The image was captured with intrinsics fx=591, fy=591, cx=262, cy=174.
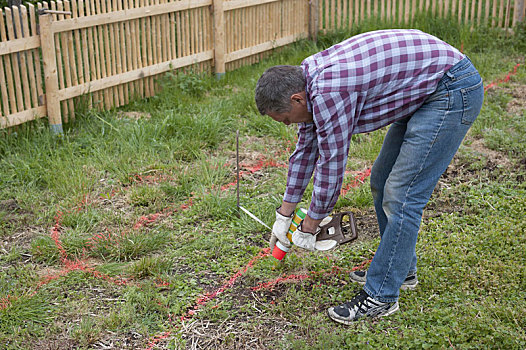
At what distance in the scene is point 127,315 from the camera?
10.9 ft

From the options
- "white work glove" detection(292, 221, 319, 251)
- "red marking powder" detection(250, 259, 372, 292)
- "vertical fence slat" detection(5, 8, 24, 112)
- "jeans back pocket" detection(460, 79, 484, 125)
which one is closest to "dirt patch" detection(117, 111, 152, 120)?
"vertical fence slat" detection(5, 8, 24, 112)

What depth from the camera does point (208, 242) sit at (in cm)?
411

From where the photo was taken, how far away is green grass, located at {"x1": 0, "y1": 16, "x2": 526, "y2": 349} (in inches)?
127

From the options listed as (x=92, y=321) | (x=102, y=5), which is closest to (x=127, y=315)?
(x=92, y=321)

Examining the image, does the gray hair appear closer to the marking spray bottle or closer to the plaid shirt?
the plaid shirt

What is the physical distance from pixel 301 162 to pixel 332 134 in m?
0.48

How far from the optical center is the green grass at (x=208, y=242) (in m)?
3.21

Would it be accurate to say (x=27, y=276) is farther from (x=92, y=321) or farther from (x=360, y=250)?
(x=360, y=250)

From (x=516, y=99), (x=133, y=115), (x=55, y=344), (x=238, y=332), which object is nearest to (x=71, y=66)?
(x=133, y=115)

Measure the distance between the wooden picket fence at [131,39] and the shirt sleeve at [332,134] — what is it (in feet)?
12.1

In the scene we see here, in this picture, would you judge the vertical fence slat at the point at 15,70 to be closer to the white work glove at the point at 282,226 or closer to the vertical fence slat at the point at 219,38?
the vertical fence slat at the point at 219,38

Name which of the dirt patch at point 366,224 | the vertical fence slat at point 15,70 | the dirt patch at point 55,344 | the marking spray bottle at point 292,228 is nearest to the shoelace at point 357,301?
the marking spray bottle at point 292,228

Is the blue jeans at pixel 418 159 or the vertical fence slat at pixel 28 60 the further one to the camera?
the vertical fence slat at pixel 28 60

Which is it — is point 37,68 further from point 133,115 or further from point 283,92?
point 283,92
